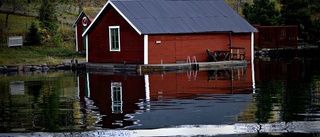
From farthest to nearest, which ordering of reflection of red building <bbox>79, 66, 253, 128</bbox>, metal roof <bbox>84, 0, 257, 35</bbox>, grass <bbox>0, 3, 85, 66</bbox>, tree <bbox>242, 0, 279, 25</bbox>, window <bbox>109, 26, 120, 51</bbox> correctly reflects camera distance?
tree <bbox>242, 0, 279, 25</bbox> < grass <bbox>0, 3, 85, 66</bbox> < window <bbox>109, 26, 120, 51</bbox> < metal roof <bbox>84, 0, 257, 35</bbox> < reflection of red building <bbox>79, 66, 253, 128</bbox>

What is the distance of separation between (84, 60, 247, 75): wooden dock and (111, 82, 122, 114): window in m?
8.66

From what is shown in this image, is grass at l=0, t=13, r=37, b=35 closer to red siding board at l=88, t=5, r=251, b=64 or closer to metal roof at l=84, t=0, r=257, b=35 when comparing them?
red siding board at l=88, t=5, r=251, b=64

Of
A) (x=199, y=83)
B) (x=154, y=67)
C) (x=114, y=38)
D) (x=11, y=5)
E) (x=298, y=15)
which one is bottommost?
(x=199, y=83)

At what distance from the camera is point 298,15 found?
66500mm

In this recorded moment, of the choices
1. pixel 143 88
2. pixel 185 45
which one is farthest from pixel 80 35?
pixel 143 88

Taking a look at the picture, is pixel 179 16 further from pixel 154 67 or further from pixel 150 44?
pixel 154 67

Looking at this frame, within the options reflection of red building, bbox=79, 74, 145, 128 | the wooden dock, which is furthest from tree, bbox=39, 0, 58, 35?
reflection of red building, bbox=79, 74, 145, 128

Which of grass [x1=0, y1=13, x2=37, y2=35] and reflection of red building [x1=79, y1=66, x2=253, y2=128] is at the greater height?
grass [x1=0, y1=13, x2=37, y2=35]

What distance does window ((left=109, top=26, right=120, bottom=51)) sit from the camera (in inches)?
1870

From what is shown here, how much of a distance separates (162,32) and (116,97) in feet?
61.2

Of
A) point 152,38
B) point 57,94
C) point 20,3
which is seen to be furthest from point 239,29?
point 20,3

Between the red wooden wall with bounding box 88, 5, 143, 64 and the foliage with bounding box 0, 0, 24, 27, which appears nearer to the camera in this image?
the red wooden wall with bounding box 88, 5, 143, 64

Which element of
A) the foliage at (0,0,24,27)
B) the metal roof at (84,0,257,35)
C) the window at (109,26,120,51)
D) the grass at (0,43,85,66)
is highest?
the foliage at (0,0,24,27)

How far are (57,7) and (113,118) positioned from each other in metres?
56.6
